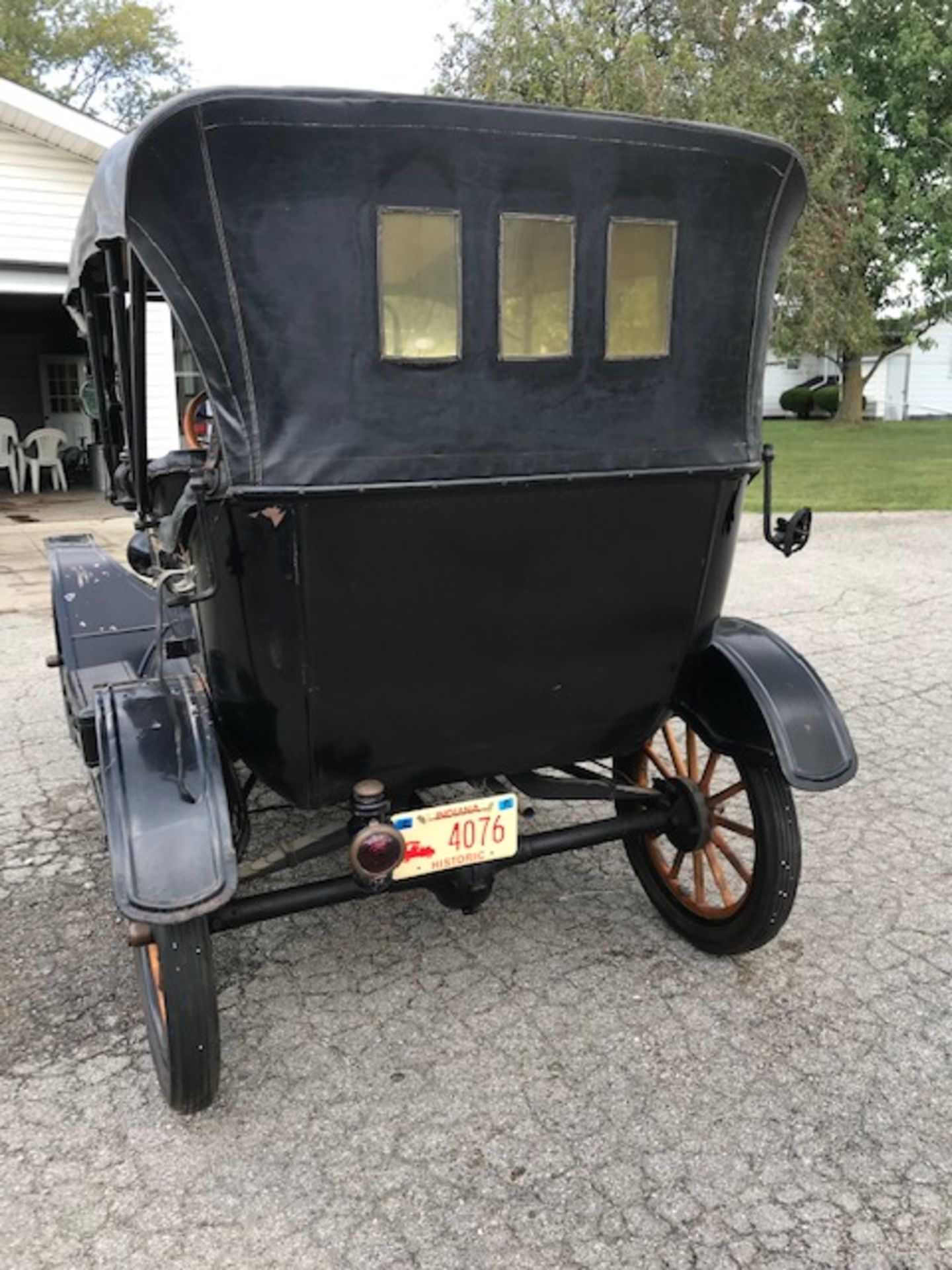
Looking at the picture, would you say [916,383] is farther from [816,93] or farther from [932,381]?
[816,93]

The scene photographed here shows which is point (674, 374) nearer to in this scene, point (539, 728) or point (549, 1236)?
point (539, 728)

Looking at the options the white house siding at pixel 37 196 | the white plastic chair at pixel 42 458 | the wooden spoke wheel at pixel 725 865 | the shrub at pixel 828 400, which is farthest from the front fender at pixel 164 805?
the shrub at pixel 828 400

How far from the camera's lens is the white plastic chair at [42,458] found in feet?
47.5

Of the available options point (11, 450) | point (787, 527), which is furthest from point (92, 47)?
point (787, 527)

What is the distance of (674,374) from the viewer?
94.9 inches

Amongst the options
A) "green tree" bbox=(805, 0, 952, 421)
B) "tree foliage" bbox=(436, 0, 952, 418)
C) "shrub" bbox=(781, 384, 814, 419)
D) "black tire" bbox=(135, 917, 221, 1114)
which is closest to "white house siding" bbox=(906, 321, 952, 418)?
"shrub" bbox=(781, 384, 814, 419)

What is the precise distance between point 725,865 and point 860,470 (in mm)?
14467

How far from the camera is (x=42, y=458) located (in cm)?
1463

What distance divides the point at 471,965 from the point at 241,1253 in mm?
1128

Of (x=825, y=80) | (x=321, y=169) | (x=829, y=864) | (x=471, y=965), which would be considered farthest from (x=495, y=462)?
(x=825, y=80)

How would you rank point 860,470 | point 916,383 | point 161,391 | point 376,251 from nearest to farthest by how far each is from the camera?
point 376,251 → point 161,391 → point 860,470 → point 916,383

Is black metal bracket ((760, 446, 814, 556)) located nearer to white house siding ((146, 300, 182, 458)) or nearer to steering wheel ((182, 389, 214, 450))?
steering wheel ((182, 389, 214, 450))

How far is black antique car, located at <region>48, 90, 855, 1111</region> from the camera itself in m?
2.04

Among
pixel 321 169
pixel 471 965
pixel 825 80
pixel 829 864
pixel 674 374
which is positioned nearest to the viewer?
pixel 321 169
